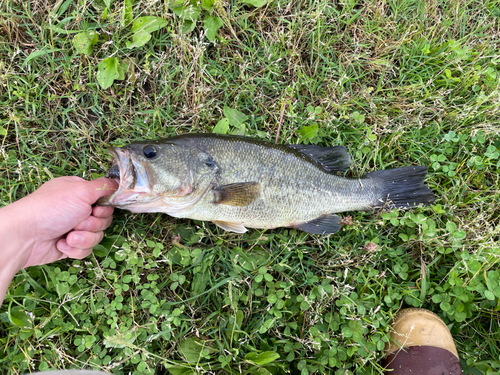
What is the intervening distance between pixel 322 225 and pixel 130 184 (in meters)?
1.85

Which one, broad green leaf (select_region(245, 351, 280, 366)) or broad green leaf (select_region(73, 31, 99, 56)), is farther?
broad green leaf (select_region(73, 31, 99, 56))

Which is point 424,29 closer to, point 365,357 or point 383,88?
point 383,88

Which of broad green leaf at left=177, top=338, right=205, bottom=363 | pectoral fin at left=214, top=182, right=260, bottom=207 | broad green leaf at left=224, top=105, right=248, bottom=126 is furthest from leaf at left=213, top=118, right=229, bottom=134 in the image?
broad green leaf at left=177, top=338, right=205, bottom=363

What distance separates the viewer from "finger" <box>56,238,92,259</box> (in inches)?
113

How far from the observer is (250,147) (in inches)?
116

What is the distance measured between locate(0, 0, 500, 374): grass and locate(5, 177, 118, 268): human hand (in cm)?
26

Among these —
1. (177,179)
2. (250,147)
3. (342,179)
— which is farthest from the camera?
(342,179)

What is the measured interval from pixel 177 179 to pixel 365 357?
95.2 inches

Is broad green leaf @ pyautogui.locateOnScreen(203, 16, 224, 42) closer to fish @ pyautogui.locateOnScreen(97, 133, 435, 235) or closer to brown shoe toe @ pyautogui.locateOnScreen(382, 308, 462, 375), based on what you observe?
fish @ pyautogui.locateOnScreen(97, 133, 435, 235)

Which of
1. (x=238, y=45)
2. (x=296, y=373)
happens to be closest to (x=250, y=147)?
(x=238, y=45)

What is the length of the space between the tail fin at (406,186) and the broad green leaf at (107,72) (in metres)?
2.82

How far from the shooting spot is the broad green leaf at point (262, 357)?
283 centimetres

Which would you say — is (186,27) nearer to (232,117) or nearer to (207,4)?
(207,4)

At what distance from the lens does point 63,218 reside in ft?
8.91
